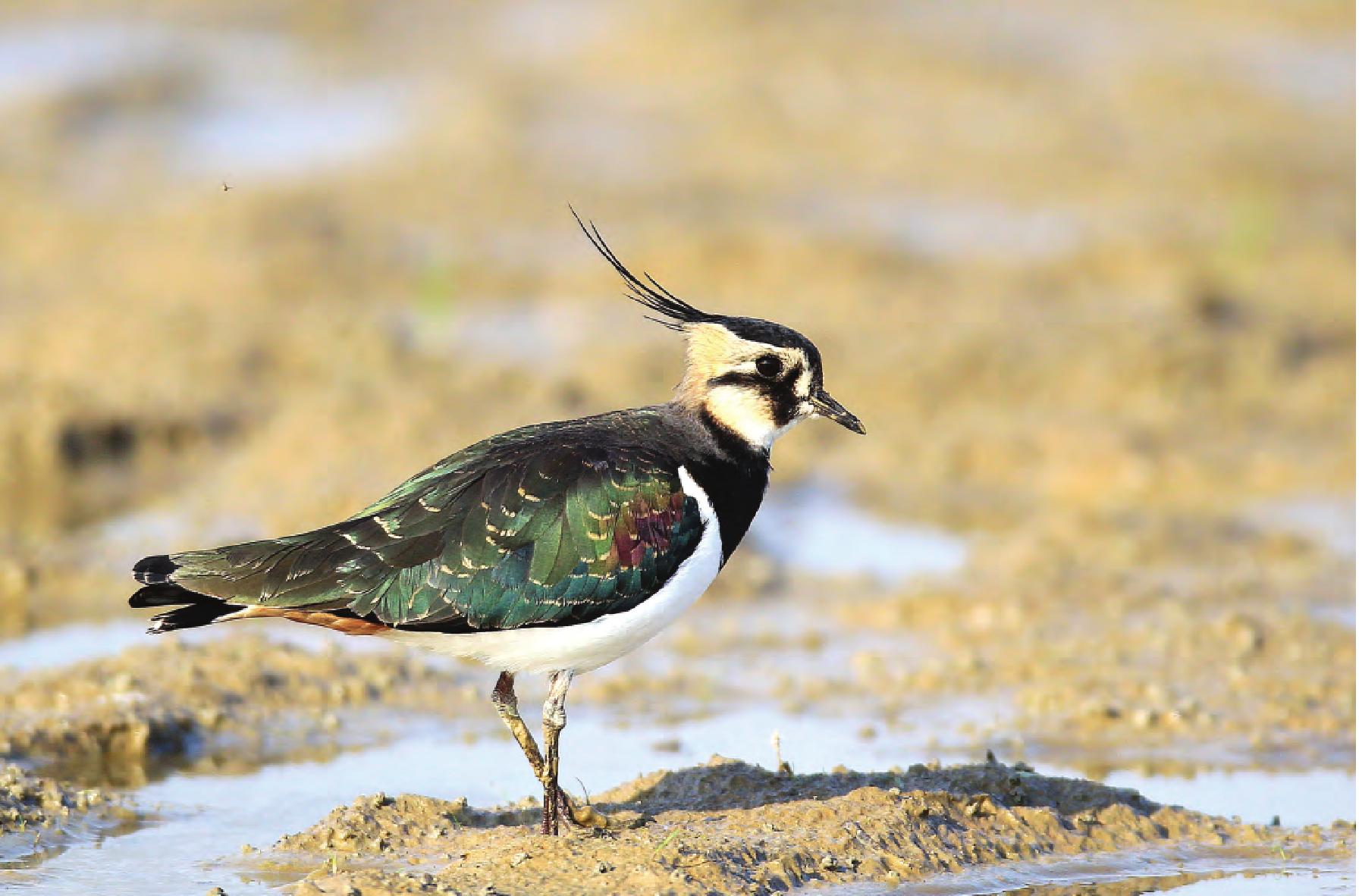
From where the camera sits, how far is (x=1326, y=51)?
21.1 metres

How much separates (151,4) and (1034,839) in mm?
17325

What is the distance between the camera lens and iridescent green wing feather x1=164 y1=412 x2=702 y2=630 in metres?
6.37

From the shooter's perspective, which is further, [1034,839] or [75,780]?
[75,780]

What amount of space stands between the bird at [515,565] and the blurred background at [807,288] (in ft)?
9.49

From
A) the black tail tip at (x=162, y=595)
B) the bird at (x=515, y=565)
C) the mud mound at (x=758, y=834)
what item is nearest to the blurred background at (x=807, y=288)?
the mud mound at (x=758, y=834)

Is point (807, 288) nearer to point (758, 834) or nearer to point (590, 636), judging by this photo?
point (758, 834)

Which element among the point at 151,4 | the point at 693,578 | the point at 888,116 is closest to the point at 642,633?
the point at 693,578

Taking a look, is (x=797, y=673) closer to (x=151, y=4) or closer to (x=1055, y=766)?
(x=1055, y=766)

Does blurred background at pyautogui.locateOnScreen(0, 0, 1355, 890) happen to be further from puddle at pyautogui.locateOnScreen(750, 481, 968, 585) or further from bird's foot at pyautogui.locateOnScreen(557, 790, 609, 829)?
bird's foot at pyautogui.locateOnScreen(557, 790, 609, 829)

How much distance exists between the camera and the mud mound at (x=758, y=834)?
628 cm

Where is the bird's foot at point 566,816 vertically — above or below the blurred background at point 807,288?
below

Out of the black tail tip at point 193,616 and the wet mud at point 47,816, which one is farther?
the wet mud at point 47,816

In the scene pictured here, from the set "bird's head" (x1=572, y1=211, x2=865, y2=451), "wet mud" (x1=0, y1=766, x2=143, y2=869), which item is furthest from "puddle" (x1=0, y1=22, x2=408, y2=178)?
"bird's head" (x1=572, y1=211, x2=865, y2=451)

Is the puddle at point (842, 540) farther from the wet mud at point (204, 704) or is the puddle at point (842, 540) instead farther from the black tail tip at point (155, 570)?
the black tail tip at point (155, 570)
